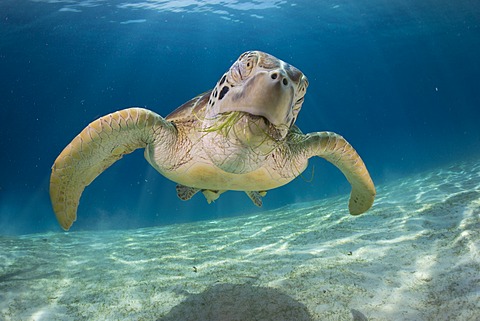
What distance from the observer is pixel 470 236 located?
3.07 meters

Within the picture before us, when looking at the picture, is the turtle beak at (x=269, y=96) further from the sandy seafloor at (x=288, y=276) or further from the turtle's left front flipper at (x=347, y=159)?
the sandy seafloor at (x=288, y=276)

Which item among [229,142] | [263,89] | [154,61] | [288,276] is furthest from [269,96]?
[154,61]

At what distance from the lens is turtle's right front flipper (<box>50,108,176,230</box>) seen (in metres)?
2.57

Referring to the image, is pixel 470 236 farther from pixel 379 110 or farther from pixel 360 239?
pixel 379 110

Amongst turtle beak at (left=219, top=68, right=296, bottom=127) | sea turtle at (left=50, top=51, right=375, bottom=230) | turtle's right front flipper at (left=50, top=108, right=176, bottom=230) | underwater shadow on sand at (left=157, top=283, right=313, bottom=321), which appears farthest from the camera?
turtle's right front flipper at (left=50, top=108, right=176, bottom=230)

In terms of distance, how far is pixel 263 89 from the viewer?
1.64m

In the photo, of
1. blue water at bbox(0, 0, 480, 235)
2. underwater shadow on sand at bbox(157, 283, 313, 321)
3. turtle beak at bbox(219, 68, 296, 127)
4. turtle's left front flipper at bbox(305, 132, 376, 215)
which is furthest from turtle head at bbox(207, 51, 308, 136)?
blue water at bbox(0, 0, 480, 235)

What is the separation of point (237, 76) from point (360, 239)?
2.92 metres

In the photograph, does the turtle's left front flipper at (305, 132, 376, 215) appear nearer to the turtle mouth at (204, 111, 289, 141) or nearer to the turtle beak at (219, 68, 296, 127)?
the turtle mouth at (204, 111, 289, 141)

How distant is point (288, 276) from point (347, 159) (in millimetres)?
1300

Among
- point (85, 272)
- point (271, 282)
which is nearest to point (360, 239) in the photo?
point (271, 282)

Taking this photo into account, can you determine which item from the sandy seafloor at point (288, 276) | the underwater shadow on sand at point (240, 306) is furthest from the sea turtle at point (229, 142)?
the underwater shadow on sand at point (240, 306)

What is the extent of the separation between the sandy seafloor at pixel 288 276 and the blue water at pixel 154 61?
7.51 metres

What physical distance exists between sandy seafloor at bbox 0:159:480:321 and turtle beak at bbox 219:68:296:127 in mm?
1495
